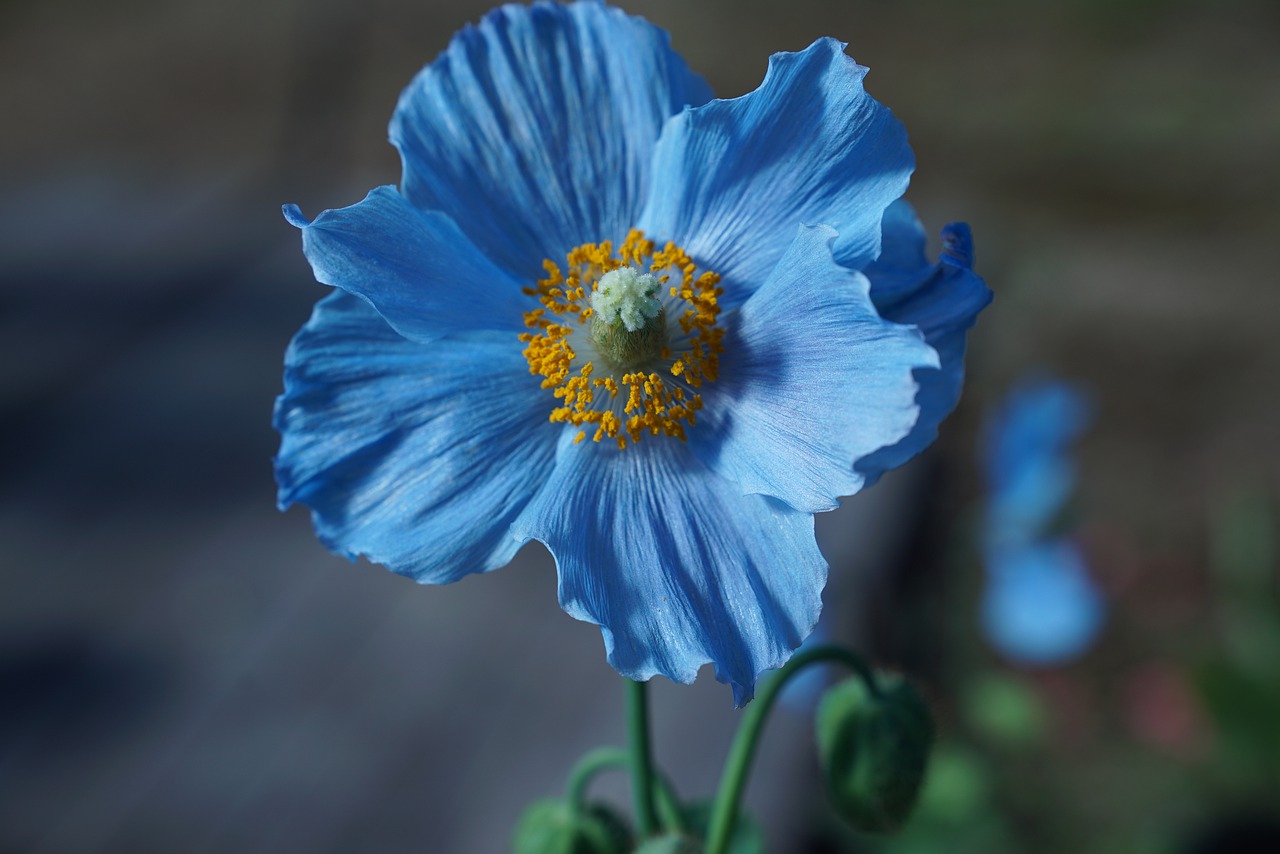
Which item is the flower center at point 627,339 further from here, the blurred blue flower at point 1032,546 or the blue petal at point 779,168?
the blurred blue flower at point 1032,546

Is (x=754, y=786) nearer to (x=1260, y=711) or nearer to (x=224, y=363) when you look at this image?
(x=1260, y=711)

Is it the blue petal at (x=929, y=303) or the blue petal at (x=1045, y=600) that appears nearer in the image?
the blue petal at (x=929, y=303)

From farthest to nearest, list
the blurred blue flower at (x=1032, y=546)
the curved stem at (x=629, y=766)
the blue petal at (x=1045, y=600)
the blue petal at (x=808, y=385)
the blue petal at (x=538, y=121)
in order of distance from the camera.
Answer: the blue petal at (x=1045, y=600)
the blurred blue flower at (x=1032, y=546)
the curved stem at (x=629, y=766)
the blue petal at (x=538, y=121)
the blue petal at (x=808, y=385)

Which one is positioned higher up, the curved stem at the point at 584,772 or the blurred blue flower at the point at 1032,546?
the curved stem at the point at 584,772

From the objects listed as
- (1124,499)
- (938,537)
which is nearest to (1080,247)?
(1124,499)

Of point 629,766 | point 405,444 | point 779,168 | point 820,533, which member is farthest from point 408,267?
point 820,533

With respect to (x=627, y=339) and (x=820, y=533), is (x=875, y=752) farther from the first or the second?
(x=820, y=533)

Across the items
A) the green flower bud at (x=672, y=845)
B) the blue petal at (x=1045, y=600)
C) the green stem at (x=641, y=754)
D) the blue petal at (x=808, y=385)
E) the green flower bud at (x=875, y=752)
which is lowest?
the blue petal at (x=1045, y=600)

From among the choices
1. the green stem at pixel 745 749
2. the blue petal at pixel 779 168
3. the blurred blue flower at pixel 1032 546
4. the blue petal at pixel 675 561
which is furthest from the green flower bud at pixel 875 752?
the blurred blue flower at pixel 1032 546
